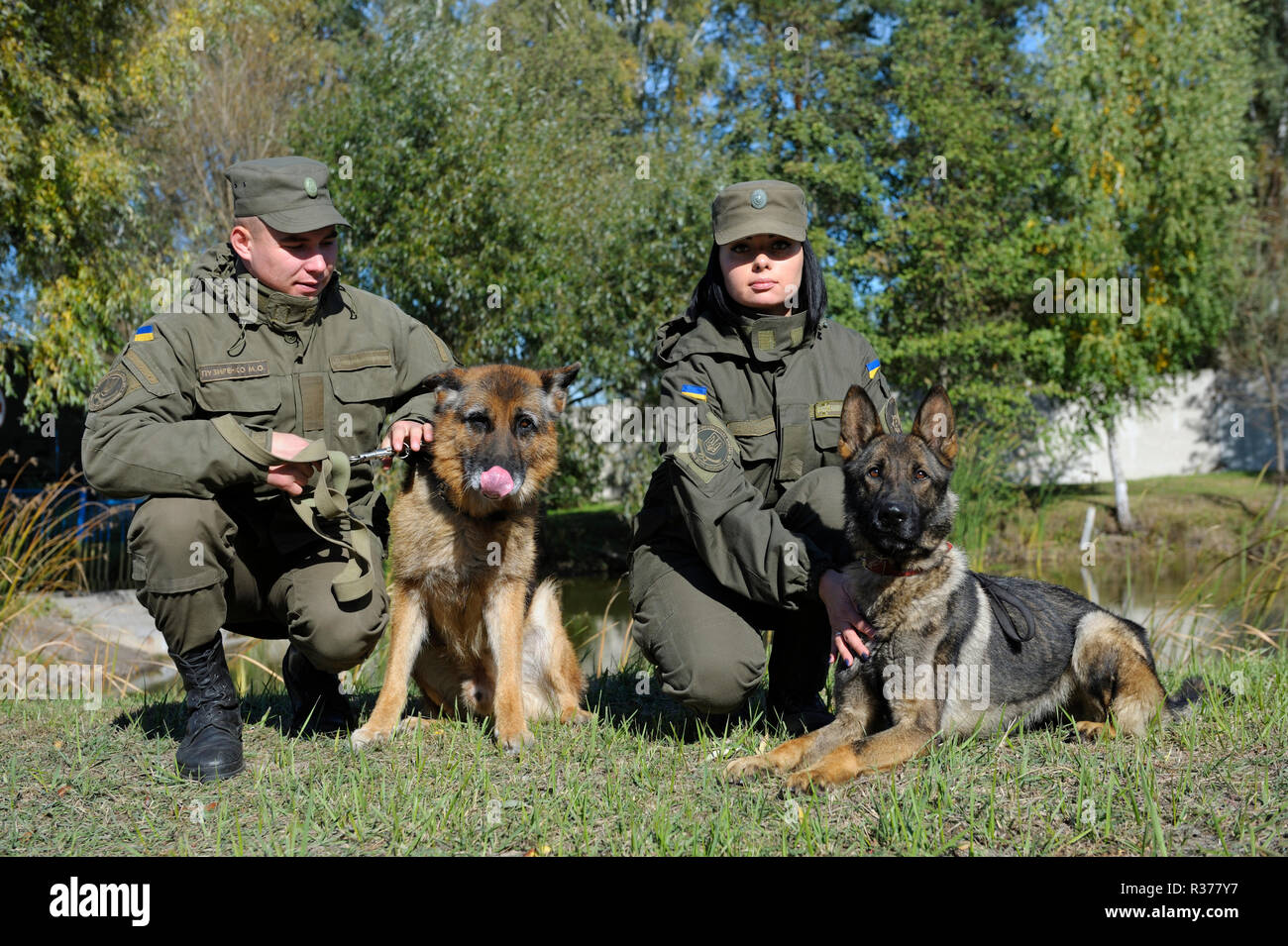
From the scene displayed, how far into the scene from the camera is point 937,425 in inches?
132

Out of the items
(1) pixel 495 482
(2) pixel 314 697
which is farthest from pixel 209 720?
(1) pixel 495 482

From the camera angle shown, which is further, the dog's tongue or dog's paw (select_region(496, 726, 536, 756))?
the dog's tongue

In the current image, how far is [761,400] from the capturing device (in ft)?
13.0

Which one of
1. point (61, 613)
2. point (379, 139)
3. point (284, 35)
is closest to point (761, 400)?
point (61, 613)

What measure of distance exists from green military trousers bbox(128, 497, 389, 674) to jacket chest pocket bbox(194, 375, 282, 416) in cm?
40

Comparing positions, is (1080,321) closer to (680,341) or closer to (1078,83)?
(1078,83)

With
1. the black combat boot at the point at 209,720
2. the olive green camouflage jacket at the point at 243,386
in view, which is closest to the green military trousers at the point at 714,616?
the olive green camouflage jacket at the point at 243,386

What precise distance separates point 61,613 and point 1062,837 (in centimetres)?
896

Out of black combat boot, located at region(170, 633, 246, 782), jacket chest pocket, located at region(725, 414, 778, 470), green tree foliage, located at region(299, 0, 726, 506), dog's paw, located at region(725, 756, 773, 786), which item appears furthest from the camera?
green tree foliage, located at region(299, 0, 726, 506)

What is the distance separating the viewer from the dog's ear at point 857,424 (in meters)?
3.38

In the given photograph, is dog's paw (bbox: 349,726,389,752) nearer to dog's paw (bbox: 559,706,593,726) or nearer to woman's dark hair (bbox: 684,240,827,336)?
dog's paw (bbox: 559,706,593,726)

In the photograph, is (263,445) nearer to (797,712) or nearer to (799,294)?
(799,294)

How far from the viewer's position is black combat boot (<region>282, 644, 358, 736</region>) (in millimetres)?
4191

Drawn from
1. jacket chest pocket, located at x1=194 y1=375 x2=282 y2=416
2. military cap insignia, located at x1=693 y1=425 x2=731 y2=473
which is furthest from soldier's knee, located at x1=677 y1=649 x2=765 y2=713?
jacket chest pocket, located at x1=194 y1=375 x2=282 y2=416
